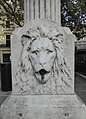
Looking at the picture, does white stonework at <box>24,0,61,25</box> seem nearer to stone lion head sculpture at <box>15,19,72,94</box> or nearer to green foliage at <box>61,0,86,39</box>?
stone lion head sculpture at <box>15,19,72,94</box>

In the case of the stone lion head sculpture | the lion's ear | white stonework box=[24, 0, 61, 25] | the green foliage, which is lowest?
the stone lion head sculpture

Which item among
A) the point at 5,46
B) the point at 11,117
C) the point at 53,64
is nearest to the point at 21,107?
the point at 11,117

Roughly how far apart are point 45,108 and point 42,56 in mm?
874

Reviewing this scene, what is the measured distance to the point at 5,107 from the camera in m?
4.57

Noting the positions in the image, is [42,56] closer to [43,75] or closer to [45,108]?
[43,75]

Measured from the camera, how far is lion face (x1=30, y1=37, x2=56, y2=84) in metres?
4.33

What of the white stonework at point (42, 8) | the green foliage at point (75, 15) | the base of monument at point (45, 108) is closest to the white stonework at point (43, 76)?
the base of monument at point (45, 108)

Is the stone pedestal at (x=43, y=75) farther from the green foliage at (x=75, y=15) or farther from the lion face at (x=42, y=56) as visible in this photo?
the green foliage at (x=75, y=15)

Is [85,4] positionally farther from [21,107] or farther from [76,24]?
[21,107]

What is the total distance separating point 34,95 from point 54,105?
0.38 metres

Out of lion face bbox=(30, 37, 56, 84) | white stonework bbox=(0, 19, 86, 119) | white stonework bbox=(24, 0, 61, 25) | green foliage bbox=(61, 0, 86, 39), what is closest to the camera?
lion face bbox=(30, 37, 56, 84)

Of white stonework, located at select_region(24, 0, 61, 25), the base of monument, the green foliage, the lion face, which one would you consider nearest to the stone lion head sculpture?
the lion face

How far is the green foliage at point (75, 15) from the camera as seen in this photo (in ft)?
63.9

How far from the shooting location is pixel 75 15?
66.2ft
